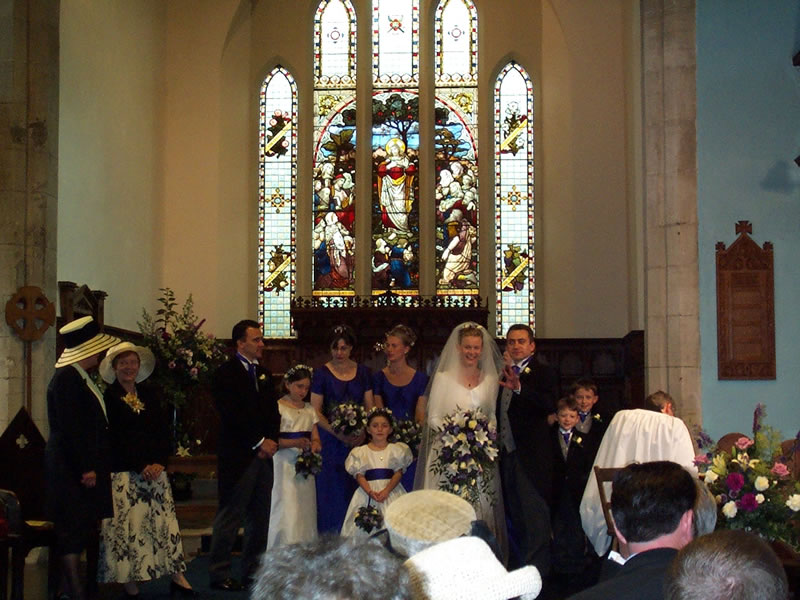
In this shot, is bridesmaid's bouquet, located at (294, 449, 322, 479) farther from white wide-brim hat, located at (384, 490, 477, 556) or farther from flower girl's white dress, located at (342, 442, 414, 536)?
white wide-brim hat, located at (384, 490, 477, 556)

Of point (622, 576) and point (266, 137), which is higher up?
point (266, 137)

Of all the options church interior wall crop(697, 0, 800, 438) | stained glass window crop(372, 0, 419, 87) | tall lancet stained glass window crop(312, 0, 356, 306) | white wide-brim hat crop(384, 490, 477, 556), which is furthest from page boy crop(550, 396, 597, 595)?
stained glass window crop(372, 0, 419, 87)

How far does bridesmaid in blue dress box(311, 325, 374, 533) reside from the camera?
7.69m

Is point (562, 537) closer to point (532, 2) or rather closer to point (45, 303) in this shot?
point (45, 303)

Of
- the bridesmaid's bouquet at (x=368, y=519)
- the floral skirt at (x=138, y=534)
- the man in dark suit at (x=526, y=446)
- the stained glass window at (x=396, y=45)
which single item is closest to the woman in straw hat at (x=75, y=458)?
the floral skirt at (x=138, y=534)

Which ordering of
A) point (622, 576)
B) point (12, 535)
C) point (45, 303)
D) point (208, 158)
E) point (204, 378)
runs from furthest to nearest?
point (208, 158), point (204, 378), point (45, 303), point (12, 535), point (622, 576)

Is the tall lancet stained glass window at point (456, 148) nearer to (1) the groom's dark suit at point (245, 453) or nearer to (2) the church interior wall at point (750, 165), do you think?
(2) the church interior wall at point (750, 165)

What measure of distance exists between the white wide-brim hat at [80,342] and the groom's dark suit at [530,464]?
2680 mm

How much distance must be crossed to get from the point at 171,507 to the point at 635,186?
7381mm

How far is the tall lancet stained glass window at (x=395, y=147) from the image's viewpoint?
14805mm

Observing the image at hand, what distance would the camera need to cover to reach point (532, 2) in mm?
14898

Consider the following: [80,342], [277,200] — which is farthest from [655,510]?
[277,200]

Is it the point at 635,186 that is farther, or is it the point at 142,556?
the point at 635,186

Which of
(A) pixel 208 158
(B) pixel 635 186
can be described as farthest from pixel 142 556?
(A) pixel 208 158
